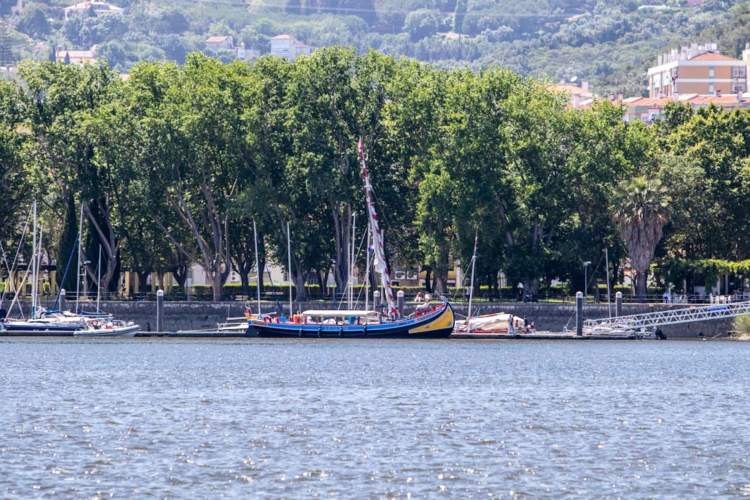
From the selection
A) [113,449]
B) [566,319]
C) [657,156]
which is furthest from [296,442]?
[657,156]

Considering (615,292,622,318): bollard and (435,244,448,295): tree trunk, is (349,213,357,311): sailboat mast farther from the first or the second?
(615,292,622,318): bollard

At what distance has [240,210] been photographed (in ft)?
344

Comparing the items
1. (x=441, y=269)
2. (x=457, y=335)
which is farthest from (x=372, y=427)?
(x=441, y=269)

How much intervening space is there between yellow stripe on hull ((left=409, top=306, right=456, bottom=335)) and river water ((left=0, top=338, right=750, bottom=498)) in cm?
1750

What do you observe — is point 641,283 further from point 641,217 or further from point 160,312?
point 160,312

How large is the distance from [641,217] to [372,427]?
192 feet

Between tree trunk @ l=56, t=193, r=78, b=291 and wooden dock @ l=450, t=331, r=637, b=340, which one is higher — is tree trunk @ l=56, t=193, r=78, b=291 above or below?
above

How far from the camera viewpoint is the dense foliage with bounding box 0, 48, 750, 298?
103250 millimetres

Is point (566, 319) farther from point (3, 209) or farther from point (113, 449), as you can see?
point (113, 449)

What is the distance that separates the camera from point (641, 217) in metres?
102

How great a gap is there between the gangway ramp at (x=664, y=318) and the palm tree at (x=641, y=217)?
183 inches

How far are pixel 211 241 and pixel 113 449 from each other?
72.6 m

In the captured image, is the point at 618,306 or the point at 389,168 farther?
the point at 389,168

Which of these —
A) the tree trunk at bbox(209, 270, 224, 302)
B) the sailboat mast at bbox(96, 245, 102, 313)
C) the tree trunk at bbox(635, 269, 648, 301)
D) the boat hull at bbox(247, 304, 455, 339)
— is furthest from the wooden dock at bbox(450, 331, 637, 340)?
the sailboat mast at bbox(96, 245, 102, 313)
